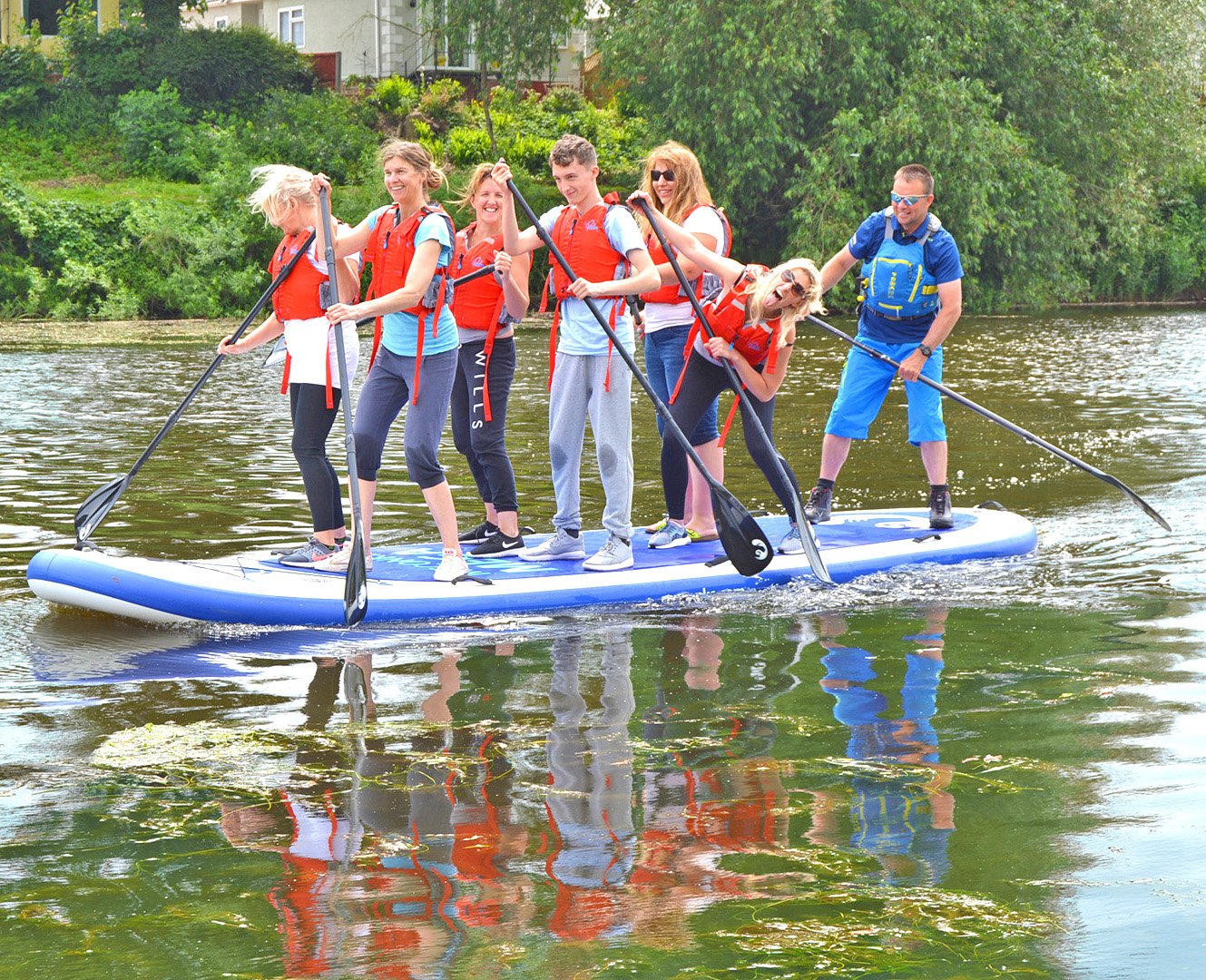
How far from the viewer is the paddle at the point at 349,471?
6.14m

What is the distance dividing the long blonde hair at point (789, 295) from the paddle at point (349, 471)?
5.94 ft

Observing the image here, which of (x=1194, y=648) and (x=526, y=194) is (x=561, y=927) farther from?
(x=526, y=194)

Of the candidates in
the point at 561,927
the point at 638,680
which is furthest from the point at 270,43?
the point at 561,927

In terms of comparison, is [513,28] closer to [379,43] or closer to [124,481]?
[379,43]

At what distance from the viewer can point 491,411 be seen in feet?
25.0

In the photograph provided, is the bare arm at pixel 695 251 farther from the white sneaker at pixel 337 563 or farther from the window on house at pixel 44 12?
the window on house at pixel 44 12

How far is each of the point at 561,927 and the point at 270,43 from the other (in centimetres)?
3147

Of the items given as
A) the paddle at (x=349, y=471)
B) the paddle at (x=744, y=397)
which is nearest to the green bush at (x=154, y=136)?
the paddle at (x=744, y=397)

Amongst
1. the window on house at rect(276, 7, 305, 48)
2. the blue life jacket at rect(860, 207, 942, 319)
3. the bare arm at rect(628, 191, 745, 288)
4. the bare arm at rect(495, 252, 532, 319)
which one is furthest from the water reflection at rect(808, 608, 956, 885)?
the window on house at rect(276, 7, 305, 48)

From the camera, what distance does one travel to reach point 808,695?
5449 millimetres

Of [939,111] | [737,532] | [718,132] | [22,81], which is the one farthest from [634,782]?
[22,81]

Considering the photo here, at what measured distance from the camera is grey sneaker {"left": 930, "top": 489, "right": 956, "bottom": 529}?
319 inches

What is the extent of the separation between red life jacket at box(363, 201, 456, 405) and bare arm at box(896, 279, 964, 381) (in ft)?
8.18

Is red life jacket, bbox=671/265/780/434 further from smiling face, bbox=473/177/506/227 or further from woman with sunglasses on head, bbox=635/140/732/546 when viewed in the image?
smiling face, bbox=473/177/506/227
